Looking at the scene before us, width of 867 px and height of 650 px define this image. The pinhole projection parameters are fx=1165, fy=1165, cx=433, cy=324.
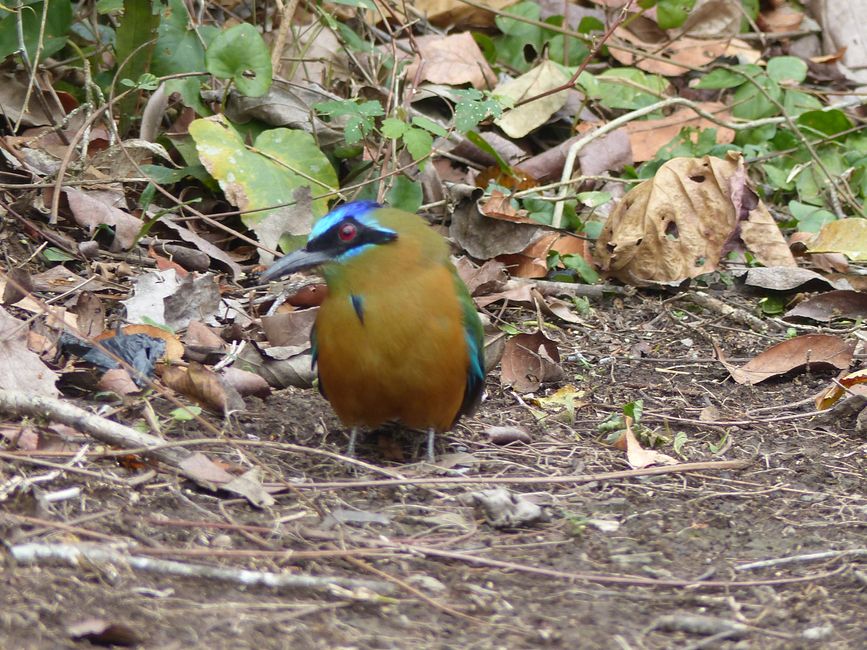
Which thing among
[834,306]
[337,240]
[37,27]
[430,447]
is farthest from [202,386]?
[834,306]

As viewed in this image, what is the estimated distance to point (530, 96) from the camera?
8320 millimetres

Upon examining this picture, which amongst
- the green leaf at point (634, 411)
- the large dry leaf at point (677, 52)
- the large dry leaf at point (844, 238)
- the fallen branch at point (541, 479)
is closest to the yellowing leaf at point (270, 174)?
the green leaf at point (634, 411)

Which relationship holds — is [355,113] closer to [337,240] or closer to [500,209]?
[500,209]

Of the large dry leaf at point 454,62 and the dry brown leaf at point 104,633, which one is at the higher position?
the dry brown leaf at point 104,633

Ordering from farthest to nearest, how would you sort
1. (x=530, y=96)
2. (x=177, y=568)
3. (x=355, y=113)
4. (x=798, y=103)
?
(x=798, y=103) < (x=530, y=96) < (x=355, y=113) < (x=177, y=568)

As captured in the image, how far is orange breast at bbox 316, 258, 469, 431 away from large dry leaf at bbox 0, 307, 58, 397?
3.37 feet

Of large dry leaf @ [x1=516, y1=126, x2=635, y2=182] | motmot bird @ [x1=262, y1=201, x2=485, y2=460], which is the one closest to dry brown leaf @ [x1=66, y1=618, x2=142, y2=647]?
motmot bird @ [x1=262, y1=201, x2=485, y2=460]

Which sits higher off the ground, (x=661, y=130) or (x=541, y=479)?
(x=541, y=479)

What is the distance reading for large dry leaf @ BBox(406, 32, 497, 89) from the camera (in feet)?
27.1

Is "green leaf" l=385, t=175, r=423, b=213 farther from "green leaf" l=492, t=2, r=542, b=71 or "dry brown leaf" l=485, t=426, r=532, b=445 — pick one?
"green leaf" l=492, t=2, r=542, b=71

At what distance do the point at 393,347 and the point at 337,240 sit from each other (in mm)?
482

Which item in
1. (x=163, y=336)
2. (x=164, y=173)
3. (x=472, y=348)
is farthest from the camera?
(x=164, y=173)

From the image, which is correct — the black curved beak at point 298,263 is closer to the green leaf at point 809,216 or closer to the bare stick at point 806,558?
the bare stick at point 806,558

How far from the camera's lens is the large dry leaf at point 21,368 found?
4.28m
